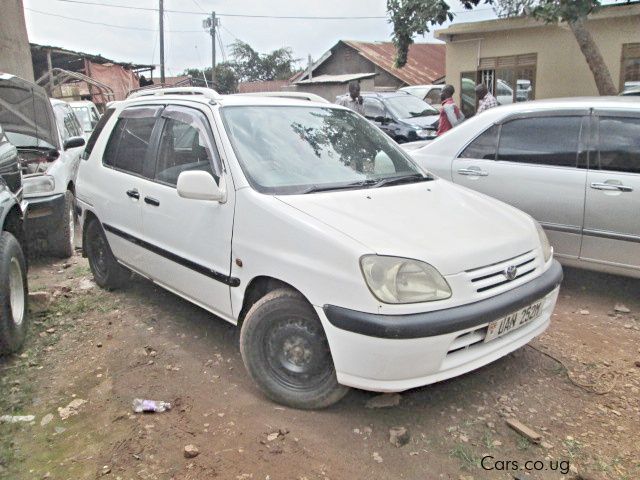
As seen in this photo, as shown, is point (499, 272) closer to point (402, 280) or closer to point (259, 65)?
point (402, 280)

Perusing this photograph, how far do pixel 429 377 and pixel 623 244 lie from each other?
7.66 feet

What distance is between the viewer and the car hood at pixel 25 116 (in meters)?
6.42

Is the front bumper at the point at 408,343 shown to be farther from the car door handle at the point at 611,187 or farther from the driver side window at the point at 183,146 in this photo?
the car door handle at the point at 611,187

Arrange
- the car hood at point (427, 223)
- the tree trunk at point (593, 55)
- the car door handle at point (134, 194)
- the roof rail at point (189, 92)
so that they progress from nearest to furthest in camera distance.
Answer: the car hood at point (427, 223) → the roof rail at point (189, 92) → the car door handle at point (134, 194) → the tree trunk at point (593, 55)

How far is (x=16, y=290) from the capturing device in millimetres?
3953

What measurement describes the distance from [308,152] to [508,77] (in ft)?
38.4

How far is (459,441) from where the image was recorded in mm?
2734

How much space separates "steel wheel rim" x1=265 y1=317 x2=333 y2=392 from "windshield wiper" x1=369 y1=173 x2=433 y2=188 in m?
1.03

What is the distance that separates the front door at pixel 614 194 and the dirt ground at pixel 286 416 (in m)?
0.52

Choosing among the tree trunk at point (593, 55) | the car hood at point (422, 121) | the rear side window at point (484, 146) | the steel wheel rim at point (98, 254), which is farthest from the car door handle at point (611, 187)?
the car hood at point (422, 121)

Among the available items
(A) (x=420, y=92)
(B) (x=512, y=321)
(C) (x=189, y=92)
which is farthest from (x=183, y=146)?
(A) (x=420, y=92)

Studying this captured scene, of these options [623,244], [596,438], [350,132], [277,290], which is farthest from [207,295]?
[623,244]

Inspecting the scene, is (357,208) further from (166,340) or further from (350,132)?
(166,340)

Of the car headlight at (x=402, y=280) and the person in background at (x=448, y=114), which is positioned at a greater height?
the person in background at (x=448, y=114)
